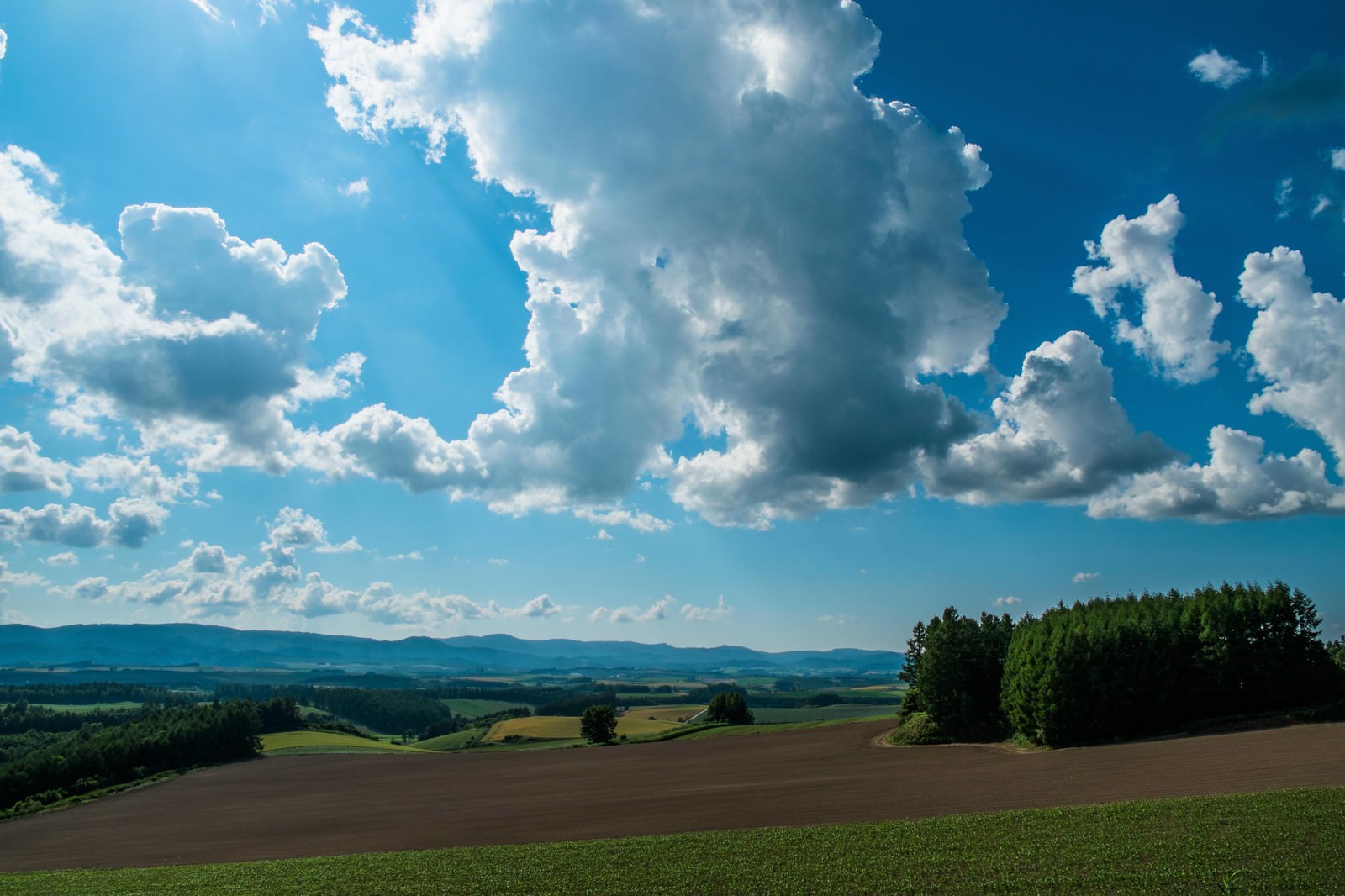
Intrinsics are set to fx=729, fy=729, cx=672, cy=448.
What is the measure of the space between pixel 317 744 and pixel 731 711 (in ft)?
194

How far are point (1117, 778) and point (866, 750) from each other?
28337 millimetres

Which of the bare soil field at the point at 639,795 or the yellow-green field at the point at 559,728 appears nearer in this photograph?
the bare soil field at the point at 639,795

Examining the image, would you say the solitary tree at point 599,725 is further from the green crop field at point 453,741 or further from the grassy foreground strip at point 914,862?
the grassy foreground strip at point 914,862

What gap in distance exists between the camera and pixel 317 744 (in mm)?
103125

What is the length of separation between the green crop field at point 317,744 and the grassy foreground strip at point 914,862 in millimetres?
69578

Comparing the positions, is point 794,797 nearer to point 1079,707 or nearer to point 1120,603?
point 1079,707

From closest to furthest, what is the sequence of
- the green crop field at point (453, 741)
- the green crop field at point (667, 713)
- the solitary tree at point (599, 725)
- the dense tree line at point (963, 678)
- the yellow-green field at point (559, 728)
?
the dense tree line at point (963, 678) → the solitary tree at point (599, 725) → the yellow-green field at point (559, 728) → the green crop field at point (453, 741) → the green crop field at point (667, 713)

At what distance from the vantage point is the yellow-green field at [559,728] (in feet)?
367

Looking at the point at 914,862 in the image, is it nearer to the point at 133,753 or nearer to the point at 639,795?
the point at 639,795

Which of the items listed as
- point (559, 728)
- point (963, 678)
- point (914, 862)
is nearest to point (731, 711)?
point (559, 728)

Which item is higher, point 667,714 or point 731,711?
point 731,711

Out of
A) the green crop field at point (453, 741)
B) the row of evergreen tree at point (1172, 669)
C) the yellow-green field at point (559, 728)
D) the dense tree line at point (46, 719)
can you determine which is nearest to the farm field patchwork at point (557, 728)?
the yellow-green field at point (559, 728)

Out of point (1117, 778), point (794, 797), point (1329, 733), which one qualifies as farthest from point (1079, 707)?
point (794, 797)

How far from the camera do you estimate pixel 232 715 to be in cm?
9194
